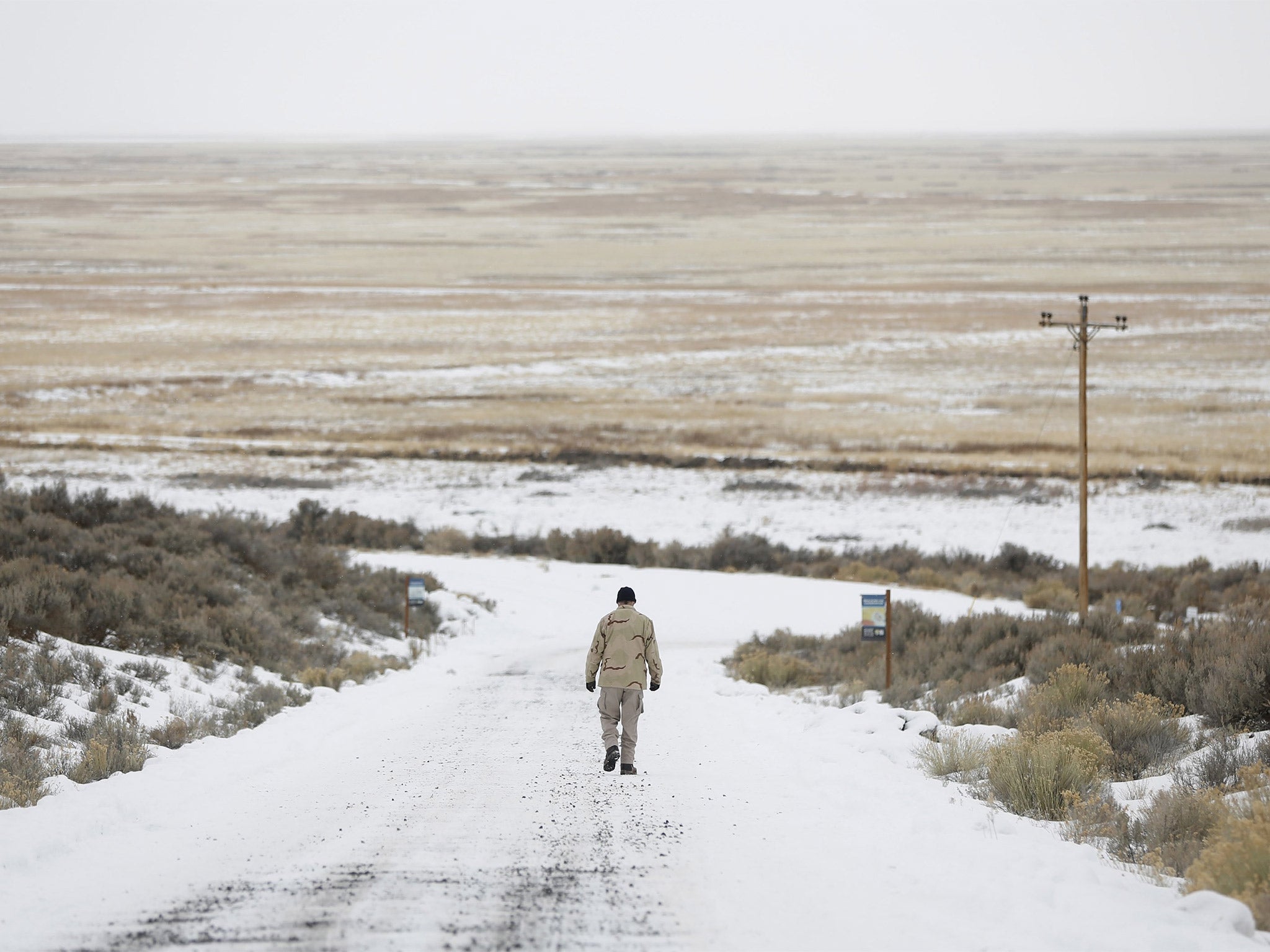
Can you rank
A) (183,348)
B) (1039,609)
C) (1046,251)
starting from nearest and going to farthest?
(1039,609), (183,348), (1046,251)

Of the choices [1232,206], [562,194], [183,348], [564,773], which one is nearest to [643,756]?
[564,773]

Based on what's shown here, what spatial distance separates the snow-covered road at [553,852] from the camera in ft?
20.3

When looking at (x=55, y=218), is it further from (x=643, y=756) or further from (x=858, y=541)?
(x=643, y=756)

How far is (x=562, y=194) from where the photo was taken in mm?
185625

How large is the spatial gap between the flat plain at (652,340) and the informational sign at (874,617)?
932 inches

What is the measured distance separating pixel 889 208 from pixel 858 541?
133425mm

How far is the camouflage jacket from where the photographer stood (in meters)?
10.4

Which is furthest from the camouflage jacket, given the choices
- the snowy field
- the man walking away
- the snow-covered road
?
the snowy field

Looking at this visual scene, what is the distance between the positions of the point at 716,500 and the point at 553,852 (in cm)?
2770

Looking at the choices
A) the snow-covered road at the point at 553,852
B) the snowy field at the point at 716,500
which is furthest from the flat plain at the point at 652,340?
the snow-covered road at the point at 553,852

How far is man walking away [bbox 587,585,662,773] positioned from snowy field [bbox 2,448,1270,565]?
20436 millimetres

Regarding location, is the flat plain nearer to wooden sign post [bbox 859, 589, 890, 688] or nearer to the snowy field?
the snowy field

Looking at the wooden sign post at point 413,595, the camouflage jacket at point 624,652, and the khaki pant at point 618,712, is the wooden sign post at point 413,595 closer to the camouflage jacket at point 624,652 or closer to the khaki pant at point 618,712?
the camouflage jacket at point 624,652

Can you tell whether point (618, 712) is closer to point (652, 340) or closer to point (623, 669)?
point (623, 669)
